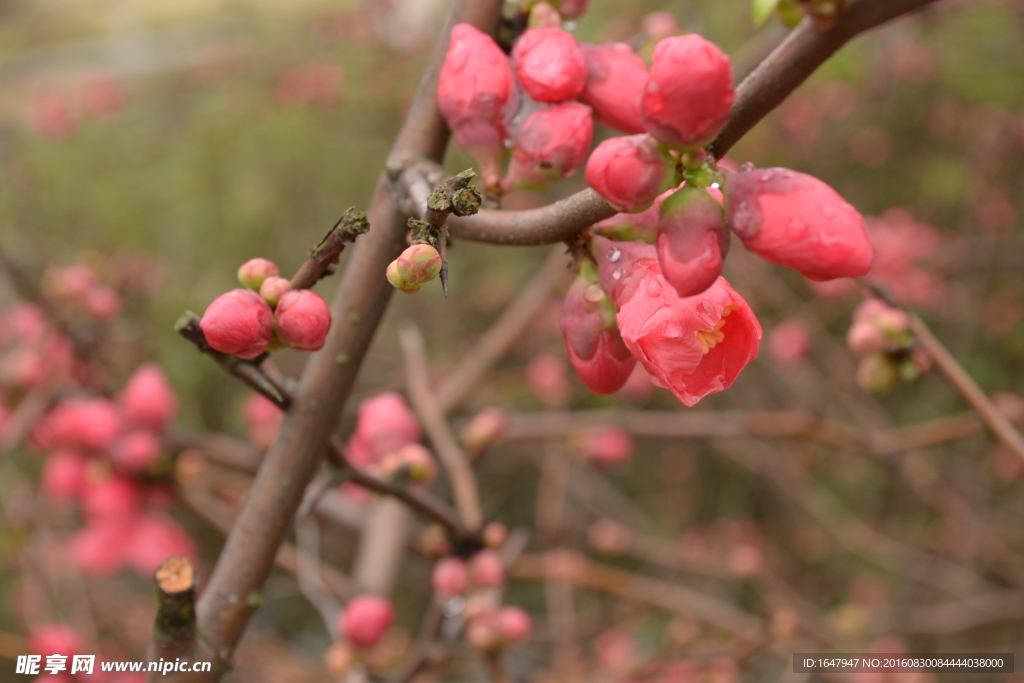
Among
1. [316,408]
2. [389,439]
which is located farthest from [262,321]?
[389,439]

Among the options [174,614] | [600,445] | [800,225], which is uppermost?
[800,225]

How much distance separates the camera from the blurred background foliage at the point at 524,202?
8.73 feet

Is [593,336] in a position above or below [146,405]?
above

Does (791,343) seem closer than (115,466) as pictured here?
No

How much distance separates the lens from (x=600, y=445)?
1.87m

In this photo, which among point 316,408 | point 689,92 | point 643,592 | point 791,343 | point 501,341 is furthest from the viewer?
point 501,341

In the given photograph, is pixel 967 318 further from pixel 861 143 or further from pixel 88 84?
pixel 88 84

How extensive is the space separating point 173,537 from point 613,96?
136 centimetres

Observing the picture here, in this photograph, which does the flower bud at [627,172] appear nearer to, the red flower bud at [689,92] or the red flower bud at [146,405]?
the red flower bud at [689,92]

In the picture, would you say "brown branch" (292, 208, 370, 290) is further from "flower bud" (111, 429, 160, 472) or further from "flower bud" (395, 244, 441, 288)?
"flower bud" (111, 429, 160, 472)

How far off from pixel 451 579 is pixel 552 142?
0.71 metres

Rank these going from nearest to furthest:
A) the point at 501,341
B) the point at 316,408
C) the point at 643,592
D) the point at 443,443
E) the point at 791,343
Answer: the point at 316,408, the point at 443,443, the point at 643,592, the point at 791,343, the point at 501,341

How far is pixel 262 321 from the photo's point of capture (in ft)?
1.83

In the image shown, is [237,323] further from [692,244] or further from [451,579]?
[451,579]
